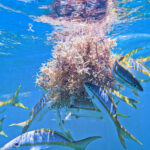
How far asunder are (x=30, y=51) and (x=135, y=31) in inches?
407

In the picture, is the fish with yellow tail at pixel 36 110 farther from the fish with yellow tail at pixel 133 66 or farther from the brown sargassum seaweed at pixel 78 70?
the fish with yellow tail at pixel 133 66

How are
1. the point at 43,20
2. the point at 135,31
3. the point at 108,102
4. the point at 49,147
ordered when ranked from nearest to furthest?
the point at 108,102 < the point at 49,147 < the point at 43,20 < the point at 135,31

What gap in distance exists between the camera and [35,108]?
13.2ft

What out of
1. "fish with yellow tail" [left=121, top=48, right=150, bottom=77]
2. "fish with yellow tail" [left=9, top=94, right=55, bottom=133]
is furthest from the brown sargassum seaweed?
"fish with yellow tail" [left=121, top=48, right=150, bottom=77]

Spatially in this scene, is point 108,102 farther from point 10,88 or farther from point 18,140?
point 10,88

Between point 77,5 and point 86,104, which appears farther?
point 77,5

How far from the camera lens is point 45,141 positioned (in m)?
3.34

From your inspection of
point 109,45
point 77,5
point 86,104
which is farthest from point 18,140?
point 77,5

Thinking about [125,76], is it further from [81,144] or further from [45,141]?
[45,141]

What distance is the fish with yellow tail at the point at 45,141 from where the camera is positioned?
10.9ft

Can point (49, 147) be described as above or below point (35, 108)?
below

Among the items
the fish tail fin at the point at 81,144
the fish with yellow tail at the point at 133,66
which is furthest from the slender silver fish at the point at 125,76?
the fish tail fin at the point at 81,144

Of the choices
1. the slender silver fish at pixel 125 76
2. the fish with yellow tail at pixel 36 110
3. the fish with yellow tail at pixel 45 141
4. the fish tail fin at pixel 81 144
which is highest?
the slender silver fish at pixel 125 76

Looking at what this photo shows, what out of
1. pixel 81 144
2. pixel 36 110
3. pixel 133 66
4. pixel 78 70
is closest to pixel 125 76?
pixel 133 66
